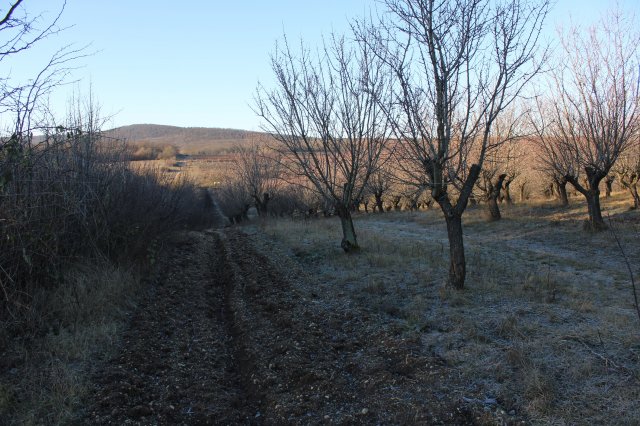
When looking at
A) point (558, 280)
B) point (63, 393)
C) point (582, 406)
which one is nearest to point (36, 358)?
point (63, 393)

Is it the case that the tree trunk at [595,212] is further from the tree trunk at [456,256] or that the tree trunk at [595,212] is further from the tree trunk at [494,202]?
the tree trunk at [456,256]

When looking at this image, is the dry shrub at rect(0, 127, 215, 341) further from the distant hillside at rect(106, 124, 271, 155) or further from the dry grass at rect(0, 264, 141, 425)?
the distant hillside at rect(106, 124, 271, 155)

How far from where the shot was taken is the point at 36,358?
17.1 feet

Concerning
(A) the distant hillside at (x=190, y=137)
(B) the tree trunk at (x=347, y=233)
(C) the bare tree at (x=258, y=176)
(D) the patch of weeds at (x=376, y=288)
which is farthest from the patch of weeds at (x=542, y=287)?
(A) the distant hillside at (x=190, y=137)

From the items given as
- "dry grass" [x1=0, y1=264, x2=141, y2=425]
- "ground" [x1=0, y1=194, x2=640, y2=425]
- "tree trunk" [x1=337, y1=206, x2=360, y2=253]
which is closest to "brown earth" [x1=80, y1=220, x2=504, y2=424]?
"ground" [x1=0, y1=194, x2=640, y2=425]

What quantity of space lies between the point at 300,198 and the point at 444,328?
35.3 meters

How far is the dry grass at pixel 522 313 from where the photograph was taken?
3963mm

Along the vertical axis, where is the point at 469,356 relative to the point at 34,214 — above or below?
below

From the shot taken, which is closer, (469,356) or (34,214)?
(469,356)

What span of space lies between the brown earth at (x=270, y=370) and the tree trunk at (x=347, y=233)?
14.7 feet

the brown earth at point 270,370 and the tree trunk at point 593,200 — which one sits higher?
the tree trunk at point 593,200

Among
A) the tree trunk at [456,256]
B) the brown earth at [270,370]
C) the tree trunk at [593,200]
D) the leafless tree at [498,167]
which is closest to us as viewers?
the brown earth at [270,370]

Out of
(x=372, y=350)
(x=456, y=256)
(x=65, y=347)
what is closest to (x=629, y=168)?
(x=456, y=256)

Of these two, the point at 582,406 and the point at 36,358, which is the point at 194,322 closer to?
the point at 36,358
